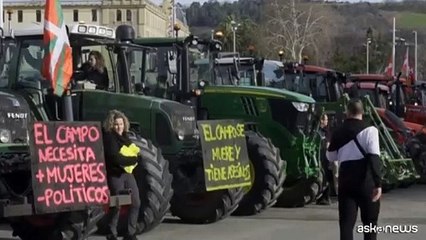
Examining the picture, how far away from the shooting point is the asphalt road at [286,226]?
1301cm

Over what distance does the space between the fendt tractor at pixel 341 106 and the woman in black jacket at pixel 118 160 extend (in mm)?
6752

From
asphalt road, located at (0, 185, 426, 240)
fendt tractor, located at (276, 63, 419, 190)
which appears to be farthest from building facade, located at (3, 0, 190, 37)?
asphalt road, located at (0, 185, 426, 240)

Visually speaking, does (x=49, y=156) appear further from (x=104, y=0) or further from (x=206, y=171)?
(x=104, y=0)

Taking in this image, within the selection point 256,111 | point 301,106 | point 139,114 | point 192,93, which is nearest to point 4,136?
point 139,114

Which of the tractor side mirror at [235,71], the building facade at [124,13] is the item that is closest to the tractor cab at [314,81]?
the tractor side mirror at [235,71]

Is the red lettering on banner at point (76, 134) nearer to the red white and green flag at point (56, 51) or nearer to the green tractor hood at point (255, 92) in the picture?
the red white and green flag at point (56, 51)

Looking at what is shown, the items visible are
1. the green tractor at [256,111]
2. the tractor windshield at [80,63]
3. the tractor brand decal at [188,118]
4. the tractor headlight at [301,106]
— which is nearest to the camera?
the tractor windshield at [80,63]

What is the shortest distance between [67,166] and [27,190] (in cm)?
49

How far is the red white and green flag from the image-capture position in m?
11.8

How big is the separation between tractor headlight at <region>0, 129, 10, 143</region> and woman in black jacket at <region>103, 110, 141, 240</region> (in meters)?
1.19

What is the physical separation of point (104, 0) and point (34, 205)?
116 feet

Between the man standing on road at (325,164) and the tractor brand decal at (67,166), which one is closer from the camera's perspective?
the tractor brand decal at (67,166)

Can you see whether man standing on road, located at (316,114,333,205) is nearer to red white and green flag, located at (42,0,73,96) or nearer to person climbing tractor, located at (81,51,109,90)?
person climbing tractor, located at (81,51,109,90)

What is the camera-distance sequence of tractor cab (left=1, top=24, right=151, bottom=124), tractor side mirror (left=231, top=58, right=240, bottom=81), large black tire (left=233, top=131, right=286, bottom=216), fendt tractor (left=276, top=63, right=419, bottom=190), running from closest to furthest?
tractor cab (left=1, top=24, right=151, bottom=124), large black tire (left=233, top=131, right=286, bottom=216), fendt tractor (left=276, top=63, right=419, bottom=190), tractor side mirror (left=231, top=58, right=240, bottom=81)
